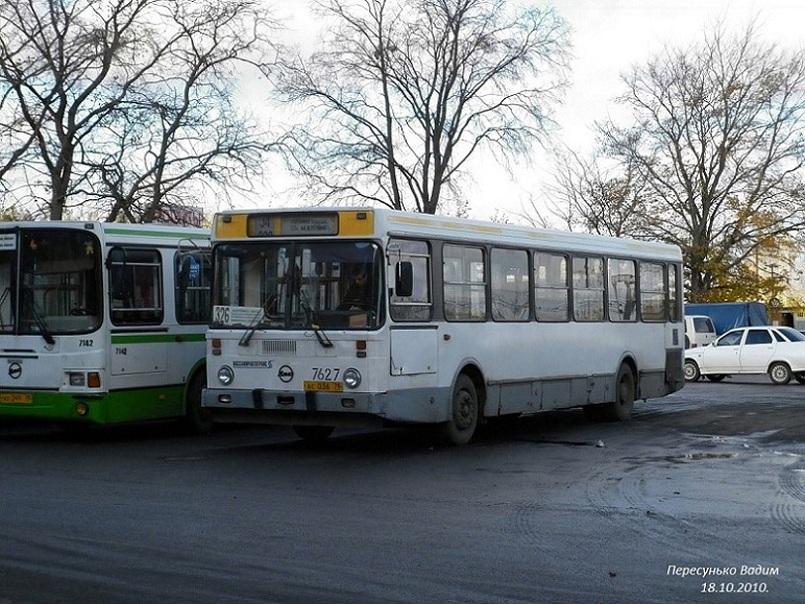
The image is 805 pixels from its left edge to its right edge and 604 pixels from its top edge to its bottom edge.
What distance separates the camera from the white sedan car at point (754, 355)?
116ft

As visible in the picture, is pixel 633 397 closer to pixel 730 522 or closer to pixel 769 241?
pixel 730 522

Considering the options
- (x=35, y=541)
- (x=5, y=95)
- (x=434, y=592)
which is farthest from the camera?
(x=5, y=95)

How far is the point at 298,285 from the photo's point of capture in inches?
598

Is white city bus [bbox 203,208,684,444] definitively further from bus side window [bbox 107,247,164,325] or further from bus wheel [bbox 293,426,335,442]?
bus side window [bbox 107,247,164,325]

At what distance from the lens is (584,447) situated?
1680cm

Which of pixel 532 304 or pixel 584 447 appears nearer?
pixel 584 447

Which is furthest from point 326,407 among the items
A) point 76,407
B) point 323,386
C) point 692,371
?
point 692,371

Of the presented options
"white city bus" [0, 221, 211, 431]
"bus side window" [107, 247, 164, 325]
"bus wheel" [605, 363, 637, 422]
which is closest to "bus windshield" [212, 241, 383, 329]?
"bus side window" [107, 247, 164, 325]

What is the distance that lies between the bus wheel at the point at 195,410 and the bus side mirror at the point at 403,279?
4.43m

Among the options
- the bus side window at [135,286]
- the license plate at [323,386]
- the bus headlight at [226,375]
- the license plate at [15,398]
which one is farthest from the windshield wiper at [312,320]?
the license plate at [15,398]

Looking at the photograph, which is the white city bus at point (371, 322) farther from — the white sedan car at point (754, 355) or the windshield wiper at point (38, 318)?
the white sedan car at point (754, 355)

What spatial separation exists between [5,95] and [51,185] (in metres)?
2.37

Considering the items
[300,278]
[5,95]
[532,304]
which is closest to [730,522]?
[300,278]

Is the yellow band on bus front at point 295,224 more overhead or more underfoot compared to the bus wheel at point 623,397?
more overhead
